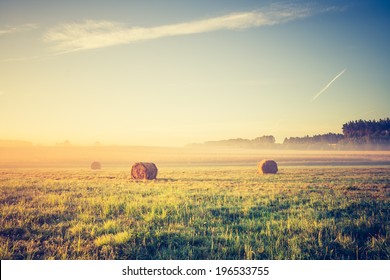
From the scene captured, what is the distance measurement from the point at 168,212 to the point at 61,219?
2922 mm

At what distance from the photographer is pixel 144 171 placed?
58.7ft

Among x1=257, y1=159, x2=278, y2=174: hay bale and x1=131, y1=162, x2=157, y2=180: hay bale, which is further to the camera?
x1=257, y1=159, x2=278, y2=174: hay bale

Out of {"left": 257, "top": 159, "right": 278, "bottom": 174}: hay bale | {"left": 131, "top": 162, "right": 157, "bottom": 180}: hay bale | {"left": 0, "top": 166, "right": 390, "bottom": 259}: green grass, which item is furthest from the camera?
{"left": 257, "top": 159, "right": 278, "bottom": 174}: hay bale

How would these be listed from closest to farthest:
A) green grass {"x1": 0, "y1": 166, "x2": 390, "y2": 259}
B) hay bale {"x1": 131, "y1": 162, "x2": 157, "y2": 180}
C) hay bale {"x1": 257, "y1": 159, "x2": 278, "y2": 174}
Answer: green grass {"x1": 0, "y1": 166, "x2": 390, "y2": 259}
hay bale {"x1": 131, "y1": 162, "x2": 157, "y2": 180}
hay bale {"x1": 257, "y1": 159, "x2": 278, "y2": 174}

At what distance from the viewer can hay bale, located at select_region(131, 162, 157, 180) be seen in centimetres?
1788

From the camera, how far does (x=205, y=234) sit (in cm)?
605

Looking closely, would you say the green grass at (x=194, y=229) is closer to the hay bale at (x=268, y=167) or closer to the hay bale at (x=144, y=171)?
the hay bale at (x=144, y=171)

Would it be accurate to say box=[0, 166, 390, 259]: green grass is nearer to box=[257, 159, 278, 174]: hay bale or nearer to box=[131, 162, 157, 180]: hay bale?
box=[131, 162, 157, 180]: hay bale

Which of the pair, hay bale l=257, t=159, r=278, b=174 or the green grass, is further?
hay bale l=257, t=159, r=278, b=174

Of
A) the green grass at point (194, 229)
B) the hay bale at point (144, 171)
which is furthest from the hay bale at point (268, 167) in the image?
the green grass at point (194, 229)

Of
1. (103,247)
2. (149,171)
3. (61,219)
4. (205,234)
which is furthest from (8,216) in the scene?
(149,171)

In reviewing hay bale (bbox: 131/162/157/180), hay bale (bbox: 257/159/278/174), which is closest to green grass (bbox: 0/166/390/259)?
hay bale (bbox: 131/162/157/180)

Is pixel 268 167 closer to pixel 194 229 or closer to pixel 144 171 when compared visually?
pixel 144 171

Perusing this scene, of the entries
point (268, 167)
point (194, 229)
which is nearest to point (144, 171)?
point (268, 167)
